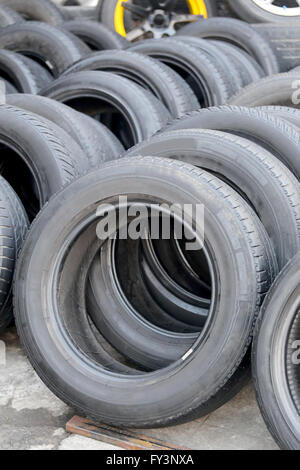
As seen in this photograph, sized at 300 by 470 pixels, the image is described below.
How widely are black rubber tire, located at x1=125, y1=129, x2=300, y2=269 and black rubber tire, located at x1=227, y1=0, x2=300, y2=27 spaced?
4.82m

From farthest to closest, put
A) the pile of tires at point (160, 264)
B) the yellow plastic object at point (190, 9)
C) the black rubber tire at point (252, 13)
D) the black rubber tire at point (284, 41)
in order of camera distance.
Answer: the yellow plastic object at point (190, 9), the black rubber tire at point (252, 13), the black rubber tire at point (284, 41), the pile of tires at point (160, 264)

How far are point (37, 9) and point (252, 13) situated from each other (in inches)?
92.0

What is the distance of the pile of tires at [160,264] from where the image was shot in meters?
2.07

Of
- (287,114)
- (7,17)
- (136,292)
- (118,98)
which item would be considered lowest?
(136,292)

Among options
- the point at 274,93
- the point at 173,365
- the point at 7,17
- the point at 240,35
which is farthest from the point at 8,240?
the point at 7,17

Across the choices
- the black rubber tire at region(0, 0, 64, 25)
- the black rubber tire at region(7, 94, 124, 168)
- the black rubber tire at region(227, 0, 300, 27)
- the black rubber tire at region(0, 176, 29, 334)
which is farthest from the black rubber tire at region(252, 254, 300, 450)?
the black rubber tire at region(0, 0, 64, 25)

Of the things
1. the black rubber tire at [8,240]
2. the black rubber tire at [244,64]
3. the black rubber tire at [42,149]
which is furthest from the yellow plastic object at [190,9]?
the black rubber tire at [8,240]

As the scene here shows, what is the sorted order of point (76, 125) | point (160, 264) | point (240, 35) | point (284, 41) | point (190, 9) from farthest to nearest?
point (190, 9) → point (284, 41) → point (240, 35) → point (76, 125) → point (160, 264)

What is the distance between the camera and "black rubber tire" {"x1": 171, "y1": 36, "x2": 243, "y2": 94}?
190 inches

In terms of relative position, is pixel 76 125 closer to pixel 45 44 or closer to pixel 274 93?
pixel 274 93

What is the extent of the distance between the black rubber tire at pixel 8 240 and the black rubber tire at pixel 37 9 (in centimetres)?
467

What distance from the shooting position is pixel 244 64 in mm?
5387

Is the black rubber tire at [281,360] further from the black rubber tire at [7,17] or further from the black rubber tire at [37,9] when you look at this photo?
the black rubber tire at [37,9]
